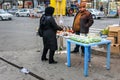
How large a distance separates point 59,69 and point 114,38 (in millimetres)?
2594

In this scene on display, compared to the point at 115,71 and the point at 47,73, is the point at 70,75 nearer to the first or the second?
the point at 47,73

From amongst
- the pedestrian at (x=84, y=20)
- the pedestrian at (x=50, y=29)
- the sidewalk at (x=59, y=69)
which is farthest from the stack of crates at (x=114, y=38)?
the pedestrian at (x=50, y=29)

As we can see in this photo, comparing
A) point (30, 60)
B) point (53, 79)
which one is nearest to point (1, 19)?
point (30, 60)

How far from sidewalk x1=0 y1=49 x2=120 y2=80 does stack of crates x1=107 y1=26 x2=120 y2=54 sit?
34 centimetres

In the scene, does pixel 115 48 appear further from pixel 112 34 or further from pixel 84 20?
pixel 84 20

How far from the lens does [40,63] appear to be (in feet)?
29.4

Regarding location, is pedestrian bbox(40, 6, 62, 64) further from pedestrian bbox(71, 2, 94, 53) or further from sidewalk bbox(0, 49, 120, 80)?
pedestrian bbox(71, 2, 94, 53)

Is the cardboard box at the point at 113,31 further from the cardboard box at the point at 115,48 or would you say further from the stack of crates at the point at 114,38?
the cardboard box at the point at 115,48

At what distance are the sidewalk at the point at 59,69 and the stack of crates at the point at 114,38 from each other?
0.34m

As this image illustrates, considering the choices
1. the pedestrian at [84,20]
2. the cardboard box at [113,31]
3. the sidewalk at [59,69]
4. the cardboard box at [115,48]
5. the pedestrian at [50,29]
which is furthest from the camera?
the cardboard box at [113,31]

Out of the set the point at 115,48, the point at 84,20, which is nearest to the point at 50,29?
the point at 84,20

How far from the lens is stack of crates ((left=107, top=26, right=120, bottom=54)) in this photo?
9536mm

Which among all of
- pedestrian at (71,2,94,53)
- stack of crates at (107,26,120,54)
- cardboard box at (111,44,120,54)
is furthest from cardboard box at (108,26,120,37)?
pedestrian at (71,2,94,53)

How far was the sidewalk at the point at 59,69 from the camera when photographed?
7.40m
